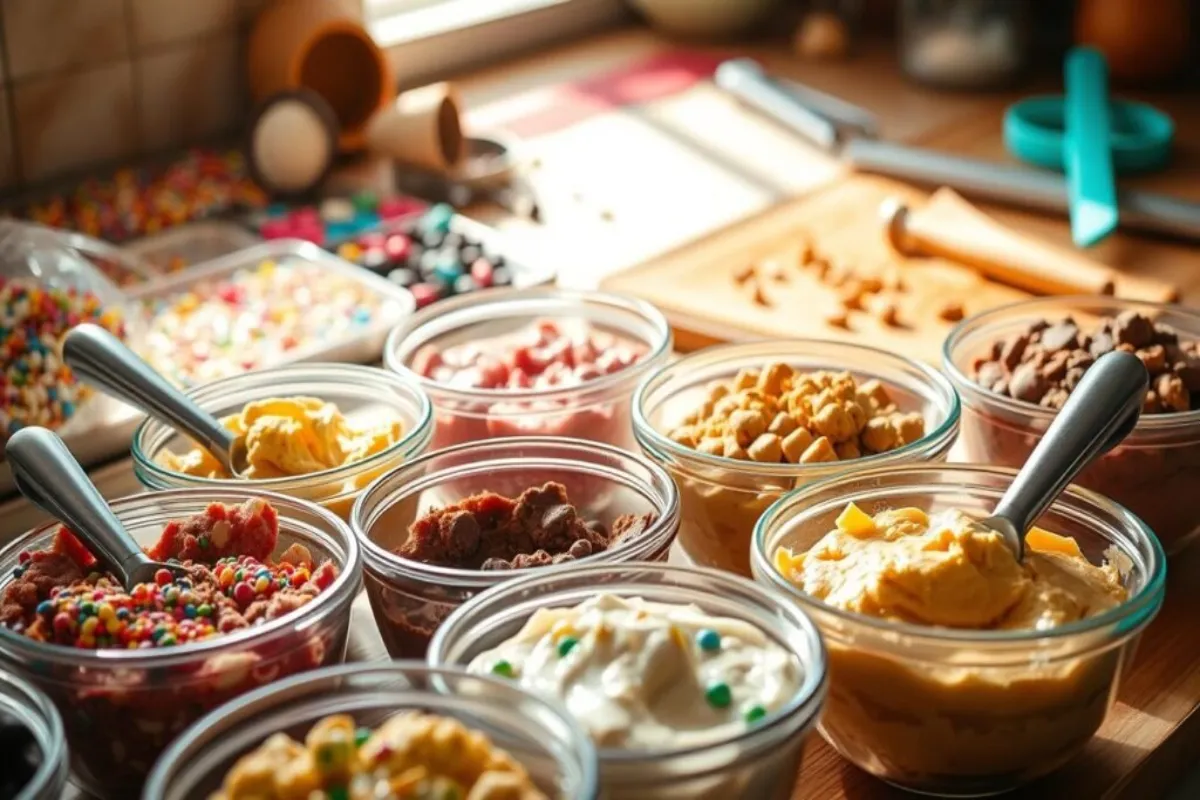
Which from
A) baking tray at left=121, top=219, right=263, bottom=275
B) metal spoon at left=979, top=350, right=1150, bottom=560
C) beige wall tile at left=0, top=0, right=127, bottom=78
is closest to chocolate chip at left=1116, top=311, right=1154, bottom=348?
metal spoon at left=979, top=350, right=1150, bottom=560

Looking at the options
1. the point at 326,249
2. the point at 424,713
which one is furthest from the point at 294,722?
the point at 326,249

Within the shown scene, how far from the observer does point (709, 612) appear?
3.37ft

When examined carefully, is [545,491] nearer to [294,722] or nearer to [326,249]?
[294,722]

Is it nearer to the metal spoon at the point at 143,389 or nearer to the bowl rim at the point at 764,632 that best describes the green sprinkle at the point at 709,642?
the bowl rim at the point at 764,632

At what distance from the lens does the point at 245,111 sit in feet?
7.82

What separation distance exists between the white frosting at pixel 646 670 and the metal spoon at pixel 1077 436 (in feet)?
0.77

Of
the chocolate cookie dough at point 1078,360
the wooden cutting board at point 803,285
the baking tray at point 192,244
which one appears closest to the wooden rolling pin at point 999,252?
the wooden cutting board at point 803,285

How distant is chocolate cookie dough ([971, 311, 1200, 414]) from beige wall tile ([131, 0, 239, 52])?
1344mm

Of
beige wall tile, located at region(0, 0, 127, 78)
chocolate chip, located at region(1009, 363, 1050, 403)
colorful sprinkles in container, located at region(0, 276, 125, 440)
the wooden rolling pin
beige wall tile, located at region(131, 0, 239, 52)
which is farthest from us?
beige wall tile, located at region(131, 0, 239, 52)

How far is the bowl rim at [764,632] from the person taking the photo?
0.84m

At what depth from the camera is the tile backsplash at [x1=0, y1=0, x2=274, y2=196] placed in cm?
206

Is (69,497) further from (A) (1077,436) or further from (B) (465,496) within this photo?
(A) (1077,436)

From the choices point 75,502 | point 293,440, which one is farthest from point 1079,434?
point 75,502

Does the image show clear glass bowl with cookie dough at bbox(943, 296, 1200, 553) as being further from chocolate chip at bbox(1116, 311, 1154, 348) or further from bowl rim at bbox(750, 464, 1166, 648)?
bowl rim at bbox(750, 464, 1166, 648)
